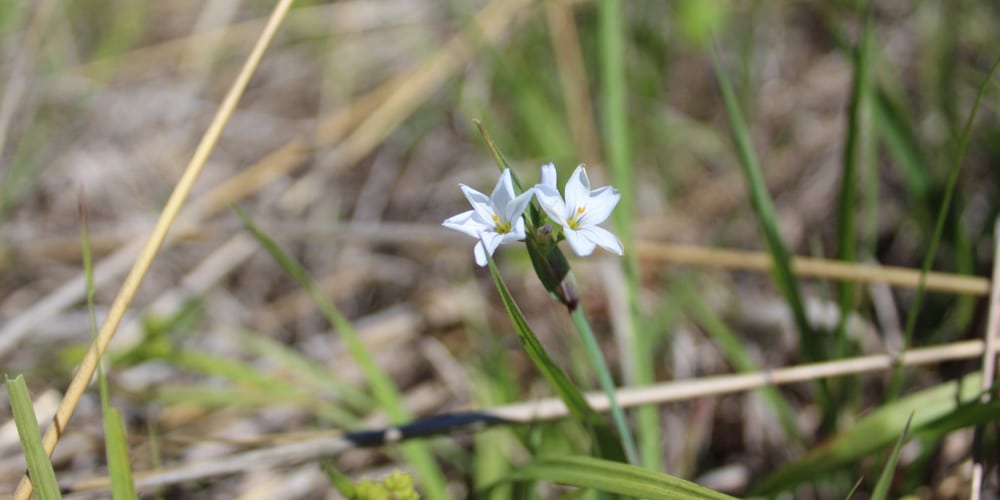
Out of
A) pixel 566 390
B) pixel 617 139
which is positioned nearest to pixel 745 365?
pixel 617 139

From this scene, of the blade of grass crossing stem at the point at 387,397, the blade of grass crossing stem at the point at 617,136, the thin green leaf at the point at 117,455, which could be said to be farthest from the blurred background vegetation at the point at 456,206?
the thin green leaf at the point at 117,455

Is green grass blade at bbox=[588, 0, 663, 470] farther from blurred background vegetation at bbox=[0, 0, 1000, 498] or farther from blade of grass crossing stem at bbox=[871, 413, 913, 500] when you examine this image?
blade of grass crossing stem at bbox=[871, 413, 913, 500]

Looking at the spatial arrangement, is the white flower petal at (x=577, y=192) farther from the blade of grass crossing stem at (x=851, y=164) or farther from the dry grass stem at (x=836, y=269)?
the dry grass stem at (x=836, y=269)

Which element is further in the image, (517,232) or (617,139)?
(617,139)

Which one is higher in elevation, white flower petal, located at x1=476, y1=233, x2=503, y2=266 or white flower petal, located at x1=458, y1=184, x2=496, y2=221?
white flower petal, located at x1=458, y1=184, x2=496, y2=221

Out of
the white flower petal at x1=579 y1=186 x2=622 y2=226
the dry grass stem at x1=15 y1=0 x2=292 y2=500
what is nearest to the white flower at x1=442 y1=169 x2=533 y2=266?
the white flower petal at x1=579 y1=186 x2=622 y2=226

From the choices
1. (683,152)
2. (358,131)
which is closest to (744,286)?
(683,152)

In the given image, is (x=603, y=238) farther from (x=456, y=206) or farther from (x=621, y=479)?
(x=456, y=206)
